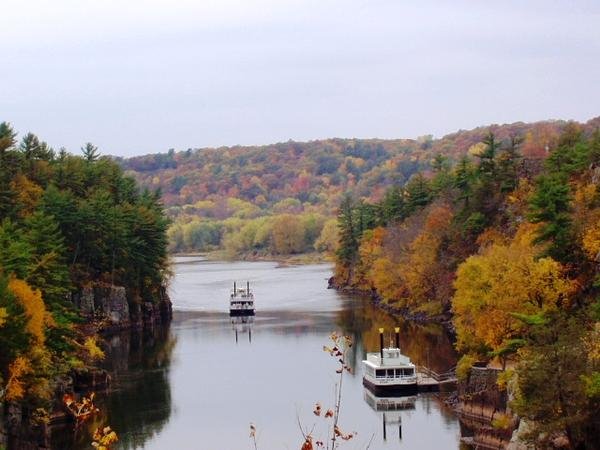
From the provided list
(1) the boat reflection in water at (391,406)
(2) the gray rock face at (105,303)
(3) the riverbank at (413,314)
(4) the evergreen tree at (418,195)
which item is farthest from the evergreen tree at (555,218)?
(4) the evergreen tree at (418,195)

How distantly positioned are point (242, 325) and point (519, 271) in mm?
43379

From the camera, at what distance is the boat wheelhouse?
193 ft

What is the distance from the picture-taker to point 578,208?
60.3 metres

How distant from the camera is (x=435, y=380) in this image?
6025cm

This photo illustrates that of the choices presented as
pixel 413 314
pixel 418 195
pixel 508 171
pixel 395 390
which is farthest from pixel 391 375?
pixel 418 195

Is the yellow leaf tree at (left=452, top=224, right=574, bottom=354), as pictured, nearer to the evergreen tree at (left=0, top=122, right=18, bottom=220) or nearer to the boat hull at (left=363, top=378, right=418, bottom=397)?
the boat hull at (left=363, top=378, right=418, bottom=397)

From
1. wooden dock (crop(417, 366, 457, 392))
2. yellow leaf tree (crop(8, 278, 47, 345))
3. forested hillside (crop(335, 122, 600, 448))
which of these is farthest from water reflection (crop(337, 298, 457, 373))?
yellow leaf tree (crop(8, 278, 47, 345))

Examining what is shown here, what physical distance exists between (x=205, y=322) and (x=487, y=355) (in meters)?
47.5

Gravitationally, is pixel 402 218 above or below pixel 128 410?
above

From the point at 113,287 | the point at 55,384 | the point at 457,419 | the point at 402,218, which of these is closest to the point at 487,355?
the point at 457,419

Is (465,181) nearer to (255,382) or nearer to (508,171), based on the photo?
(508,171)

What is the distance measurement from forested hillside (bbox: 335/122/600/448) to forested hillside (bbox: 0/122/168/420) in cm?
2124

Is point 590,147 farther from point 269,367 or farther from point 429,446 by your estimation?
point 429,446

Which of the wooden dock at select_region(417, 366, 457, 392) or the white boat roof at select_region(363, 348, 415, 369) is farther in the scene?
the white boat roof at select_region(363, 348, 415, 369)
